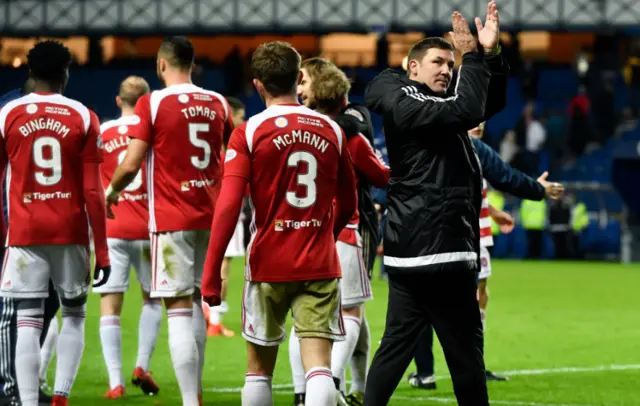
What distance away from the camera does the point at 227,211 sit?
600 centimetres

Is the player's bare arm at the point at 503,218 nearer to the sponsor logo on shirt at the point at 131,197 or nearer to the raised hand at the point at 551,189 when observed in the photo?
the raised hand at the point at 551,189

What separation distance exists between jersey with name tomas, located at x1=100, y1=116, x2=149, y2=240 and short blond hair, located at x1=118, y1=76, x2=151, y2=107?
14 centimetres

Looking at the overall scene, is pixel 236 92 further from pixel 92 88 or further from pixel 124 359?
pixel 124 359

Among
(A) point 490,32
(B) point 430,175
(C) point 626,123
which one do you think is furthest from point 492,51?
(C) point 626,123

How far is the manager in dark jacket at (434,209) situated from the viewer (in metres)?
6.05

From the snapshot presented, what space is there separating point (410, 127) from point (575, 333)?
7.87 m

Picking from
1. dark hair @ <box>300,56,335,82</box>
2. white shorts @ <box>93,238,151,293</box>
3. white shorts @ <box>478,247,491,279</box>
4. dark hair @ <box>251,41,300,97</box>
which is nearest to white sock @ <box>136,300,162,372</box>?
white shorts @ <box>93,238,151,293</box>

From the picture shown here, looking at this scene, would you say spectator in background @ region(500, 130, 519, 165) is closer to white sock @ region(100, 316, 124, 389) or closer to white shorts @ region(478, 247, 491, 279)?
white shorts @ region(478, 247, 491, 279)

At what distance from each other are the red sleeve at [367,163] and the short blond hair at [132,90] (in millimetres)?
2227

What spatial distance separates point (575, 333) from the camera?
13414 mm

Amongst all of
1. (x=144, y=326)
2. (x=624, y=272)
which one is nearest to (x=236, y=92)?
(x=624, y=272)

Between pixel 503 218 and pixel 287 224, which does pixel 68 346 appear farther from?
pixel 503 218

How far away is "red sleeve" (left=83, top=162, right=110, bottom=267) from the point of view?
23.9 ft

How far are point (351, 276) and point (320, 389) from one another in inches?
81.7
